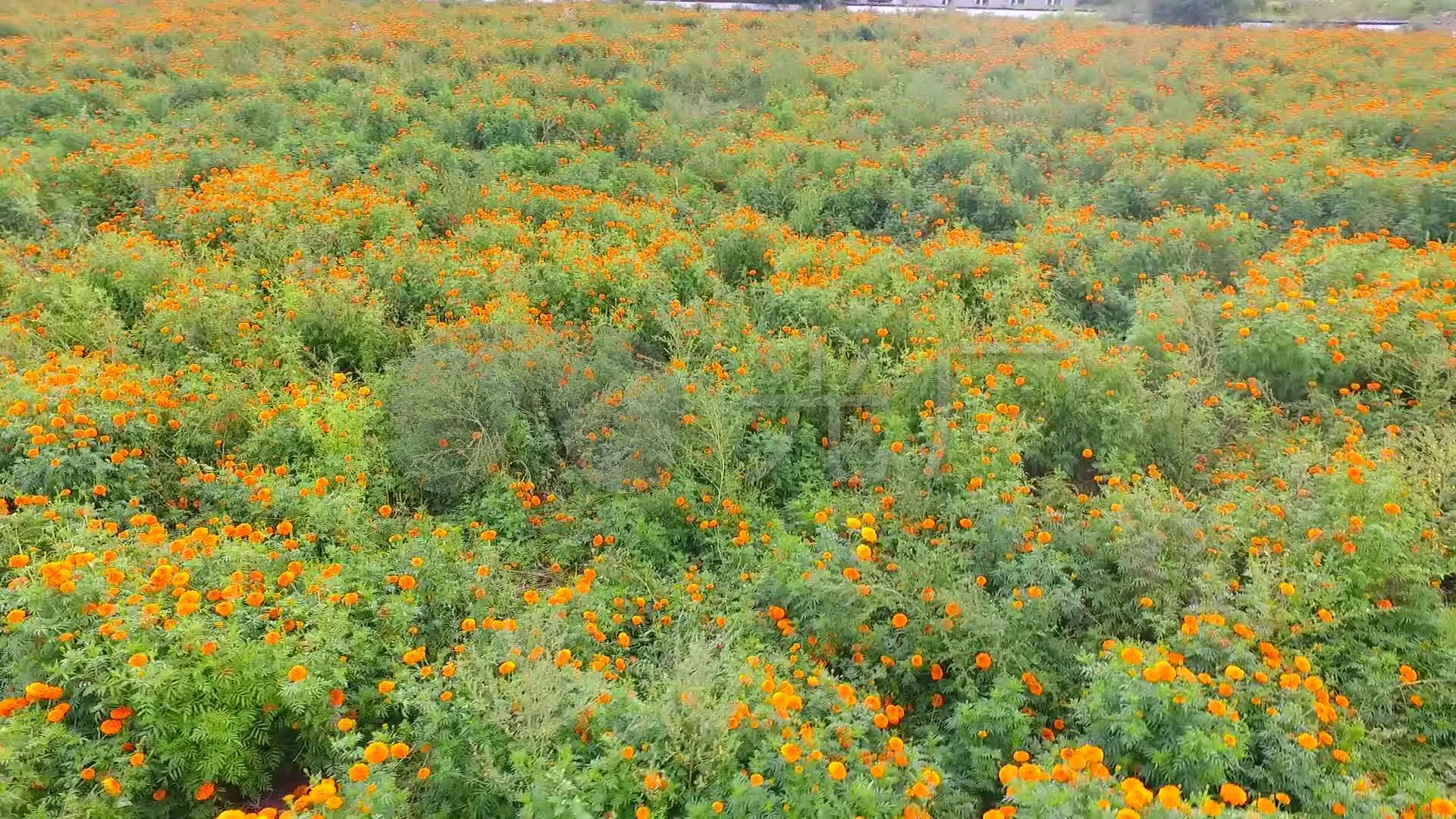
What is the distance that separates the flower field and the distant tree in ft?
31.2

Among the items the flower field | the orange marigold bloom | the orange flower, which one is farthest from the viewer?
the flower field

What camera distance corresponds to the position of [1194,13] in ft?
57.1

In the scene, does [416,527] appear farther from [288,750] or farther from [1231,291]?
[1231,291]

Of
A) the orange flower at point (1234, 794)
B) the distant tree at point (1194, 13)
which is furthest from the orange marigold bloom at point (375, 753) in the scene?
the distant tree at point (1194, 13)

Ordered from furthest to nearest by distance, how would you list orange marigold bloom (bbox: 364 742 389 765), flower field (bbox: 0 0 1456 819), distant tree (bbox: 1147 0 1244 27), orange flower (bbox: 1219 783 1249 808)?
distant tree (bbox: 1147 0 1244 27), flower field (bbox: 0 0 1456 819), orange marigold bloom (bbox: 364 742 389 765), orange flower (bbox: 1219 783 1249 808)

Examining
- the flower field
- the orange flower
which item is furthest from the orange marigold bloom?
the orange flower

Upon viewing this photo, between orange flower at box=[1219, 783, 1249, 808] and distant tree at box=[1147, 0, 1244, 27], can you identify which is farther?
distant tree at box=[1147, 0, 1244, 27]

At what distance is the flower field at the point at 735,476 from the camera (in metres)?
2.94

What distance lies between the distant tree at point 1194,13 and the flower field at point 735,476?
9509 mm

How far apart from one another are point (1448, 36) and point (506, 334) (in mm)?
15433

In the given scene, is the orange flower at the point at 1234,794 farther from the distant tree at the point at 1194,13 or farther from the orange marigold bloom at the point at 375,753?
the distant tree at the point at 1194,13

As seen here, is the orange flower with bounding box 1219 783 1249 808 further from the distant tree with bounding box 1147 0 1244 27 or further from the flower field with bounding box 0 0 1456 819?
the distant tree with bounding box 1147 0 1244 27

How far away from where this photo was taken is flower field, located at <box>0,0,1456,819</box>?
294 centimetres

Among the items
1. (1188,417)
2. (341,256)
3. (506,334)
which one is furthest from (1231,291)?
(341,256)
